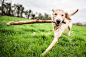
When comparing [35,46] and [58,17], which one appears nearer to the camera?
[58,17]

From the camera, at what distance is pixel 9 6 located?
106ft

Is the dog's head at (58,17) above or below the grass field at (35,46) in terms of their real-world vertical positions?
above

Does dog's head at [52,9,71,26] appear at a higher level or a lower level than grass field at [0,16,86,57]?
higher

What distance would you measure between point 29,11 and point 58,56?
4815 cm

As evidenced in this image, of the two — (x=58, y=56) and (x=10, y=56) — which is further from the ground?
(x=10, y=56)

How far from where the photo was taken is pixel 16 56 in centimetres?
163

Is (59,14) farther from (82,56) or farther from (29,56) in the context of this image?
(29,56)

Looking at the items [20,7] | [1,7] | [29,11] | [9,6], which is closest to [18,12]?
[20,7]

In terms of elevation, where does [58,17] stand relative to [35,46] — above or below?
above

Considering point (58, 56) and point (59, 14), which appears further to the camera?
point (59, 14)

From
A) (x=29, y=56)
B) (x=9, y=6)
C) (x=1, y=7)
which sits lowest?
(x=29, y=56)

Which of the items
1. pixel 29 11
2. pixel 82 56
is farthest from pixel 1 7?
pixel 82 56

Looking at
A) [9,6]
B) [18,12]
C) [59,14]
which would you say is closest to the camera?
[59,14]

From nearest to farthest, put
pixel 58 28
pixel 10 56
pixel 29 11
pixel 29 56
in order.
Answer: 1. pixel 10 56
2. pixel 29 56
3. pixel 58 28
4. pixel 29 11
